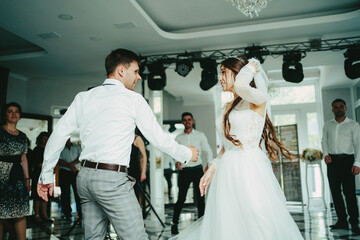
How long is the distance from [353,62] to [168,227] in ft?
14.4

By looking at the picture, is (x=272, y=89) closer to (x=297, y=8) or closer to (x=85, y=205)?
(x=297, y=8)

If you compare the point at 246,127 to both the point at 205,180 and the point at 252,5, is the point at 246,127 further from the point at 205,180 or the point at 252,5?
the point at 252,5

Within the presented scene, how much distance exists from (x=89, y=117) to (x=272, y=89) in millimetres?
7352

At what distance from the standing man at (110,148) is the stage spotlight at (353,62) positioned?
4.97m

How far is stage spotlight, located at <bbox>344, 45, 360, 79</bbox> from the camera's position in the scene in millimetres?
5704

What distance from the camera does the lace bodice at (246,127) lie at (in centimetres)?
209

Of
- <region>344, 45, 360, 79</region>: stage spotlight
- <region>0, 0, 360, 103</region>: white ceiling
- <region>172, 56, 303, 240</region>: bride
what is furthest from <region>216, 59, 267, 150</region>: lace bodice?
<region>344, 45, 360, 79</region>: stage spotlight

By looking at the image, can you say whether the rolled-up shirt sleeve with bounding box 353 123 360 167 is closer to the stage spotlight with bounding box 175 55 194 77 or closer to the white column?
the stage spotlight with bounding box 175 55 194 77

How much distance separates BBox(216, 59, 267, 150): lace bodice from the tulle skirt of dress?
0.08 metres

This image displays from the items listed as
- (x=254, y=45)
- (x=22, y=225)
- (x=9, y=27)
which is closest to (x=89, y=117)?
(x=22, y=225)

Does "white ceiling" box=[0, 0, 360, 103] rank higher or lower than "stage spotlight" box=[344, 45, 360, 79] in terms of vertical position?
higher

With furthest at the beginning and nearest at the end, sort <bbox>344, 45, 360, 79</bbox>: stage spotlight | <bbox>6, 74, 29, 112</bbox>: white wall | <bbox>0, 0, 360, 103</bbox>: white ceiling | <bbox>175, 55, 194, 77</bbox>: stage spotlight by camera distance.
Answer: <bbox>6, 74, 29, 112</bbox>: white wall, <bbox>175, 55, 194, 77</bbox>: stage spotlight, <bbox>344, 45, 360, 79</bbox>: stage spotlight, <bbox>0, 0, 360, 103</bbox>: white ceiling

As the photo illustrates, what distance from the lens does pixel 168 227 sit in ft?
17.2

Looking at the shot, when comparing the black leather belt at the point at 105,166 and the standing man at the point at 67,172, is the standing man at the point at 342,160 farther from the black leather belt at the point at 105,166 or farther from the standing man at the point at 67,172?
the standing man at the point at 67,172
